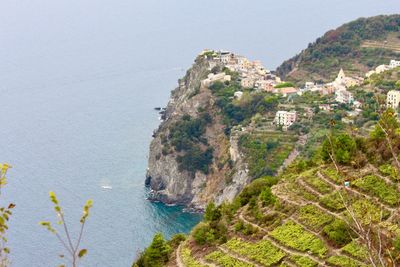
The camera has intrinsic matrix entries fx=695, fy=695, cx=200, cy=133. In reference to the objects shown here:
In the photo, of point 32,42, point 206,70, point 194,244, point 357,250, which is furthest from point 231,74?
point 32,42

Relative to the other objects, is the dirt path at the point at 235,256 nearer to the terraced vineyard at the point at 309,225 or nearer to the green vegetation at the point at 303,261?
the terraced vineyard at the point at 309,225

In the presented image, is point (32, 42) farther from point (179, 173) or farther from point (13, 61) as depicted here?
point (179, 173)

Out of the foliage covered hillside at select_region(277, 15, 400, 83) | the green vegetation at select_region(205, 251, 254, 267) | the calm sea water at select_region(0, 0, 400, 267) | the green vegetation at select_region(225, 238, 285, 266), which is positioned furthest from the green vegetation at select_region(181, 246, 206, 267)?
the foliage covered hillside at select_region(277, 15, 400, 83)

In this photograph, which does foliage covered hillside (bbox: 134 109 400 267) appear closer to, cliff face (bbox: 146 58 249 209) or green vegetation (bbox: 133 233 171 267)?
green vegetation (bbox: 133 233 171 267)

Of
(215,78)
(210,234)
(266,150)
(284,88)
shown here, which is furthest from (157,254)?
(215,78)

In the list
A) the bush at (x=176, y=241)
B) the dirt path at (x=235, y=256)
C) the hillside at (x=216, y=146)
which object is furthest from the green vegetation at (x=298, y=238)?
the hillside at (x=216, y=146)

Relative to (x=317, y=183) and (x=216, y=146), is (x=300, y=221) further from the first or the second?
(x=216, y=146)
